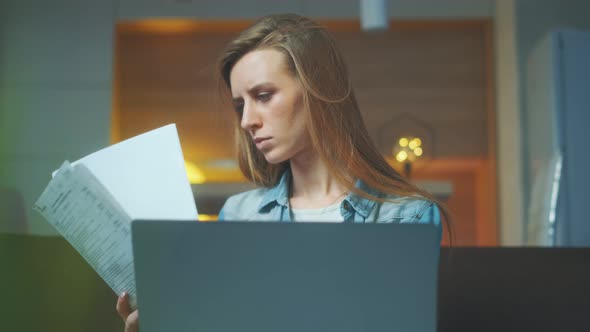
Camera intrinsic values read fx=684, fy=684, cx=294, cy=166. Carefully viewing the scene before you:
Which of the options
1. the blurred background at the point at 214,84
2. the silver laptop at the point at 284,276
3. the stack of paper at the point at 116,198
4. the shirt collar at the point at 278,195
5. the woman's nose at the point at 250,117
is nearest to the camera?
the silver laptop at the point at 284,276

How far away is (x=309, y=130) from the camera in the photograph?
108 centimetres

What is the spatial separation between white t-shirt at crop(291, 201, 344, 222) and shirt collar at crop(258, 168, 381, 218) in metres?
0.03

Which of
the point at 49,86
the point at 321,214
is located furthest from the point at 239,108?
the point at 49,86

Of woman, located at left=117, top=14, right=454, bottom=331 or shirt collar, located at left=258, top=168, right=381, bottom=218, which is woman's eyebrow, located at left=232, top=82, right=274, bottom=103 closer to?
woman, located at left=117, top=14, right=454, bottom=331

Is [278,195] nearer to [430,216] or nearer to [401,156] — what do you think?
[430,216]

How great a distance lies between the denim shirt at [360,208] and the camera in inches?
41.6

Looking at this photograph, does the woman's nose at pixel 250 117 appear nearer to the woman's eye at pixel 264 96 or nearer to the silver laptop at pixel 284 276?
the woman's eye at pixel 264 96

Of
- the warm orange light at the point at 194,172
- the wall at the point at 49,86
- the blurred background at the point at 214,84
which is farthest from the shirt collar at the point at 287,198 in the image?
the wall at the point at 49,86

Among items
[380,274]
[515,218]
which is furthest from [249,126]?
[515,218]

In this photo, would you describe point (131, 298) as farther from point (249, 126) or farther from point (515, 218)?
point (515, 218)

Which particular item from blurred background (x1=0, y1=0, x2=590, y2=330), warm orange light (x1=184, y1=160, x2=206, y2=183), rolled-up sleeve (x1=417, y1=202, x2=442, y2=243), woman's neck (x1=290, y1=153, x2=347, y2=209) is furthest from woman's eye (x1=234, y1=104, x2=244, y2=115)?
warm orange light (x1=184, y1=160, x2=206, y2=183)

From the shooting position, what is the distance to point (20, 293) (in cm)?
117

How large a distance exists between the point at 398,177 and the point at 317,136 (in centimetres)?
15

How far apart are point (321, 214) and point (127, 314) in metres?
0.35
